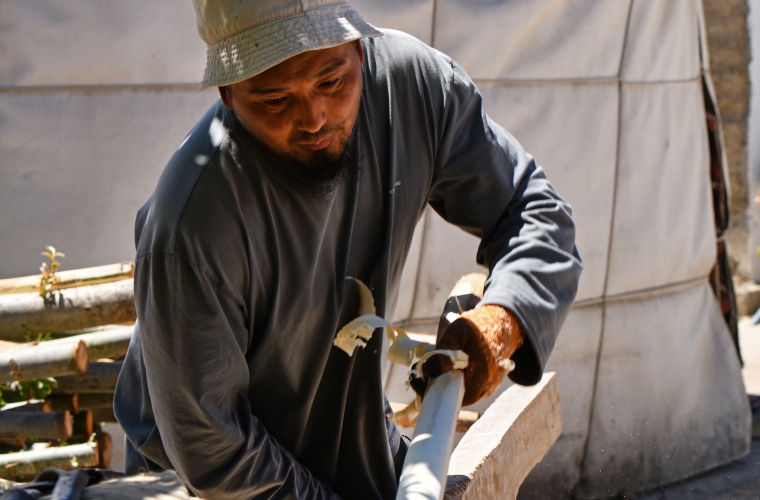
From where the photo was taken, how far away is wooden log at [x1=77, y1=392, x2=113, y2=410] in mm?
3430

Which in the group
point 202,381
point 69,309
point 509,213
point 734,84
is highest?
point 509,213

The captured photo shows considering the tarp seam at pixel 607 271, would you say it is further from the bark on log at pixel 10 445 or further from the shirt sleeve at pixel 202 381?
the shirt sleeve at pixel 202 381

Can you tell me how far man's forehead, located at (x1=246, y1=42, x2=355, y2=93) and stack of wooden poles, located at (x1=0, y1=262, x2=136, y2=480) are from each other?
1.73 metres

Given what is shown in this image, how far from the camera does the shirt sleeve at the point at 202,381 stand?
1.47 metres

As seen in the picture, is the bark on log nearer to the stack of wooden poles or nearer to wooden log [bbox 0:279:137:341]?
the stack of wooden poles

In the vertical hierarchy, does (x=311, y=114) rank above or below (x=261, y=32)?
below

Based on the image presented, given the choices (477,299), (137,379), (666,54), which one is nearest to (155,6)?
(137,379)

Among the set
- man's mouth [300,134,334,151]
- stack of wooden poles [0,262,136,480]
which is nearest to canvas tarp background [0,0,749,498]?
stack of wooden poles [0,262,136,480]

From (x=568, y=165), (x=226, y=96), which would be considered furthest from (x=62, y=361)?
(x=568, y=165)

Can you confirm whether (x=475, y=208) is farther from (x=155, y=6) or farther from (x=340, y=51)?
(x=155, y=6)

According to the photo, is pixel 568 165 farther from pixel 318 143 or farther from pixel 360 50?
pixel 318 143

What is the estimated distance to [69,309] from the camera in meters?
3.01

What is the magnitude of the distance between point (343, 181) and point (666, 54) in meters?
3.58

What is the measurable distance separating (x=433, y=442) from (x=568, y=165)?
3.17 meters
